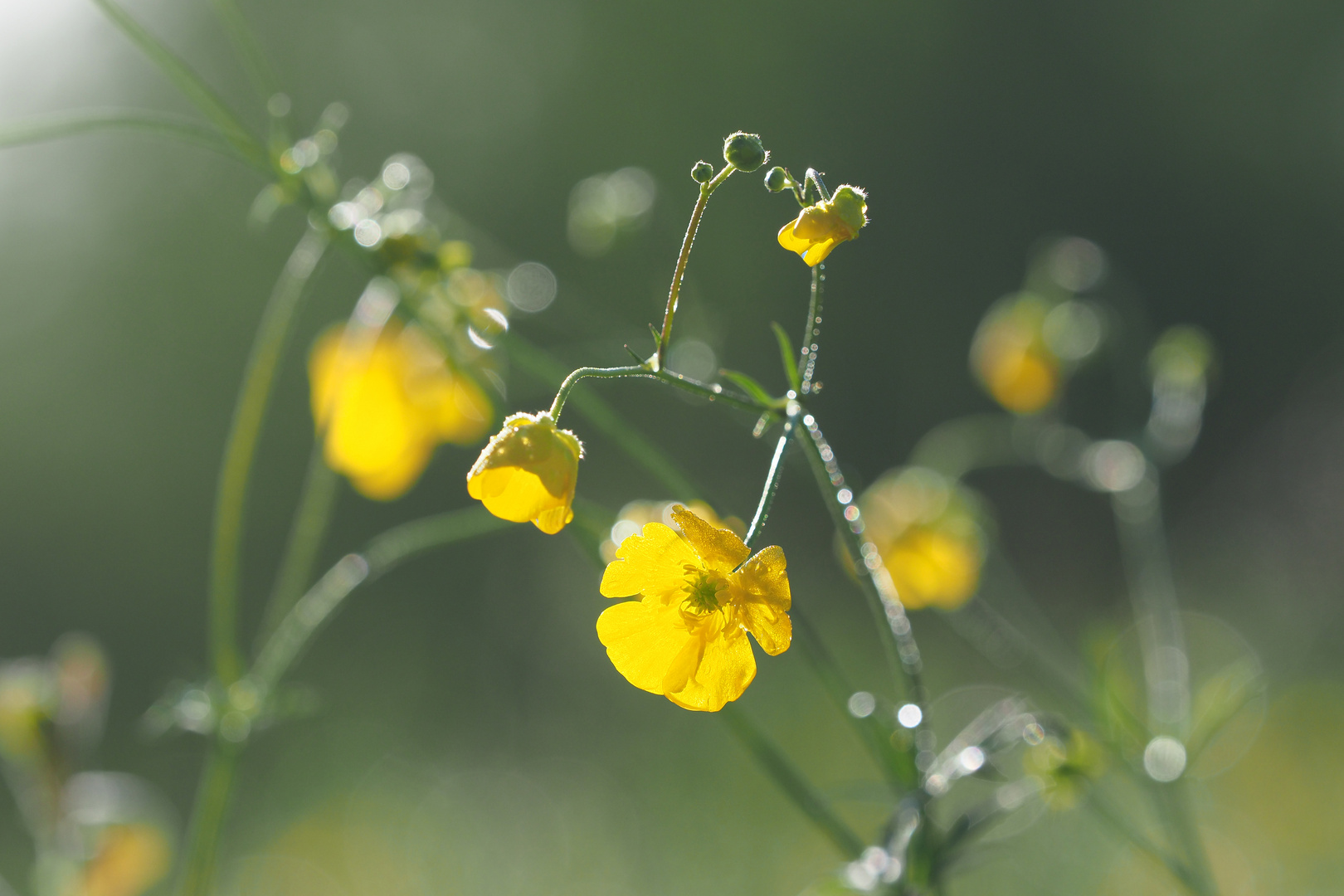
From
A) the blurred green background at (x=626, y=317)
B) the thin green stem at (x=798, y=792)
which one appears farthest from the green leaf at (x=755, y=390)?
the blurred green background at (x=626, y=317)

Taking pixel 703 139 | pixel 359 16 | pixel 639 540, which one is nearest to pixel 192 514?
pixel 359 16

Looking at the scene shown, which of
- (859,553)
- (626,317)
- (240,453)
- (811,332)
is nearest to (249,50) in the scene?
(240,453)

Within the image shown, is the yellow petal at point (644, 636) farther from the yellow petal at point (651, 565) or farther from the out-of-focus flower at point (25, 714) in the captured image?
the out-of-focus flower at point (25, 714)

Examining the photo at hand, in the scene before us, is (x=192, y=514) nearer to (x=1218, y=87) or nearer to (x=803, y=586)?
(x=803, y=586)

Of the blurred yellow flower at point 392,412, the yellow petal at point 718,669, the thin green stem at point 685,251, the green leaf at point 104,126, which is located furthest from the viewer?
the blurred yellow flower at point 392,412

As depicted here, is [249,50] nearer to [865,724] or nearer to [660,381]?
[660,381]

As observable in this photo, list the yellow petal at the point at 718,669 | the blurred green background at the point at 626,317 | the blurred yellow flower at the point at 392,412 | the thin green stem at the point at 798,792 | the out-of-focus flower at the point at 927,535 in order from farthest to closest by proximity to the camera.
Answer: the blurred green background at the point at 626,317 < the out-of-focus flower at the point at 927,535 < the blurred yellow flower at the point at 392,412 < the thin green stem at the point at 798,792 < the yellow petal at the point at 718,669
